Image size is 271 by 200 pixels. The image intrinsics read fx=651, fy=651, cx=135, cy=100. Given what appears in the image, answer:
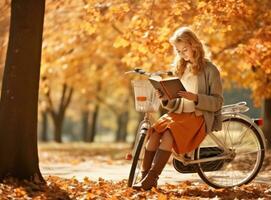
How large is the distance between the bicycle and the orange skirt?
0.63 feet

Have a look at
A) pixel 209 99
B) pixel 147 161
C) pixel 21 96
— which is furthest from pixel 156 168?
pixel 21 96

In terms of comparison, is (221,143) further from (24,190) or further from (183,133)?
(24,190)

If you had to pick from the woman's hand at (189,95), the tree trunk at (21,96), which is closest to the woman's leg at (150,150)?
the woman's hand at (189,95)

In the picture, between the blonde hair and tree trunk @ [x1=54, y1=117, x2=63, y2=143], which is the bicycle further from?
tree trunk @ [x1=54, y1=117, x2=63, y2=143]

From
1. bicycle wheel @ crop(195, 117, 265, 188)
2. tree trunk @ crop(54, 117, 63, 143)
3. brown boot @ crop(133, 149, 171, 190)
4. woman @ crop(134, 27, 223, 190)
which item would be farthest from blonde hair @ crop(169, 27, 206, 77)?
tree trunk @ crop(54, 117, 63, 143)

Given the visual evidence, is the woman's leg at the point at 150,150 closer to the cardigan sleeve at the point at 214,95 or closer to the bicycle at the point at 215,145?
the bicycle at the point at 215,145

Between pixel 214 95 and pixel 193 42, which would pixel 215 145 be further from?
pixel 193 42

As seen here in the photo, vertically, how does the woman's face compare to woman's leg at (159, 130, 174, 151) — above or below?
above

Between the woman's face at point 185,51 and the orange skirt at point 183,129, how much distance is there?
60cm

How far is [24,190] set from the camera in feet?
22.0

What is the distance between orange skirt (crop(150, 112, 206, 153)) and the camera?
262 inches

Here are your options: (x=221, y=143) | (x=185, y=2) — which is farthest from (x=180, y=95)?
(x=185, y=2)

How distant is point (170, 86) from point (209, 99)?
43 centimetres

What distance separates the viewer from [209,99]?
6.71 meters
